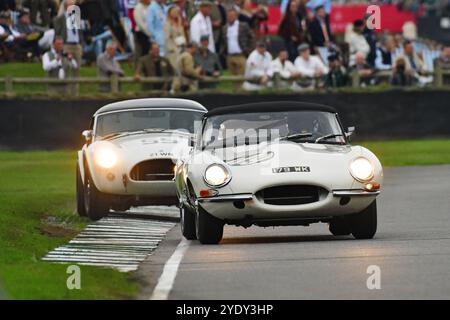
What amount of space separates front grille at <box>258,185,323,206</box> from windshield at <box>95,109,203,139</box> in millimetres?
5606

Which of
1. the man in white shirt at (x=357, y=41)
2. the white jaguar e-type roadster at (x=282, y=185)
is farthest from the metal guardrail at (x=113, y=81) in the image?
the white jaguar e-type roadster at (x=282, y=185)

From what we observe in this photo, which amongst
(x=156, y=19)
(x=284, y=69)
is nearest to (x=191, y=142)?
(x=156, y=19)

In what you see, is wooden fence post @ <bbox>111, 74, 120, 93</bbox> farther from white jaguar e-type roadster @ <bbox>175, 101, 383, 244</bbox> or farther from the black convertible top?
white jaguar e-type roadster @ <bbox>175, 101, 383, 244</bbox>

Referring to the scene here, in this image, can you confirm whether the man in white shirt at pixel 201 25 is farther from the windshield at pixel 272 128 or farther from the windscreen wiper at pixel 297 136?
the windscreen wiper at pixel 297 136

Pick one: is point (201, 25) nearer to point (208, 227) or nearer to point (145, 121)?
point (145, 121)

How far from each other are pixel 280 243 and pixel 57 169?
1398cm

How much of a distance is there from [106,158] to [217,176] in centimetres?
478

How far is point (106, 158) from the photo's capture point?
18.3 m

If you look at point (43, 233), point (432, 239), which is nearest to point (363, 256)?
point (432, 239)

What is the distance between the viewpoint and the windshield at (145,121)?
19.3 m

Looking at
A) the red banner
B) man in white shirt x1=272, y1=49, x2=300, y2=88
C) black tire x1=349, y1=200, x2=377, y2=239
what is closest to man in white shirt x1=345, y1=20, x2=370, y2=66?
man in white shirt x1=272, y1=49, x2=300, y2=88

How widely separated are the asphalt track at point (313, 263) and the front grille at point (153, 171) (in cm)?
169

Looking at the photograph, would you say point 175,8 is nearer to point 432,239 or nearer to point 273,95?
point 273,95

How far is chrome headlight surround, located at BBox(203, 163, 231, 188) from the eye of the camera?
44.9ft
